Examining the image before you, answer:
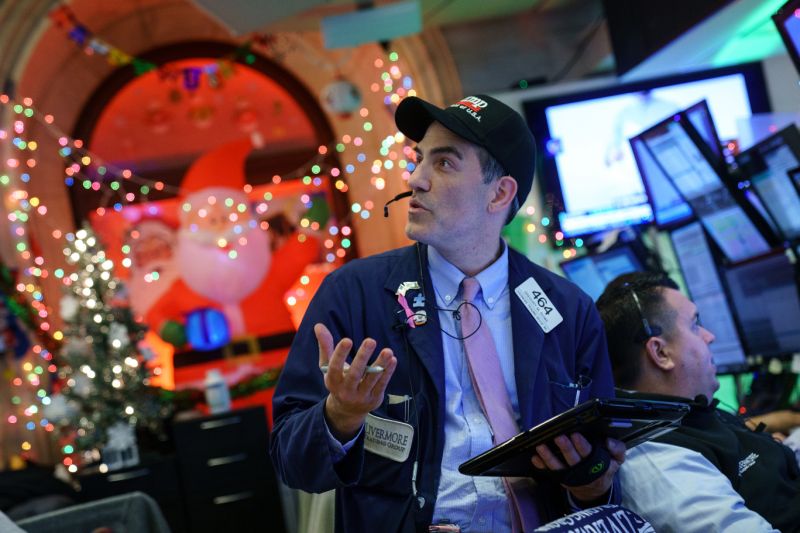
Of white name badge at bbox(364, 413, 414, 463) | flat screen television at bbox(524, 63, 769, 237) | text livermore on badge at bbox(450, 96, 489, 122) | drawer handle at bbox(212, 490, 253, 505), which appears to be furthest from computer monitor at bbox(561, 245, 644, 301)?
drawer handle at bbox(212, 490, 253, 505)

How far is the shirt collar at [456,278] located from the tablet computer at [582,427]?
386mm

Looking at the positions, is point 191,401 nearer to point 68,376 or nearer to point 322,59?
point 68,376

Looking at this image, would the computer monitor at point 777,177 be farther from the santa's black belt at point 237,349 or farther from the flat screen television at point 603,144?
the santa's black belt at point 237,349

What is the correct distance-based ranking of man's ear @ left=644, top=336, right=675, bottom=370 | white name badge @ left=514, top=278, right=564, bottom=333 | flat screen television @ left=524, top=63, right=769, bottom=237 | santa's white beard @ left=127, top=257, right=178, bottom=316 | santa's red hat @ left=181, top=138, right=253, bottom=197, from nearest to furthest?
white name badge @ left=514, top=278, right=564, bottom=333
man's ear @ left=644, top=336, right=675, bottom=370
flat screen television @ left=524, top=63, right=769, bottom=237
santa's white beard @ left=127, top=257, right=178, bottom=316
santa's red hat @ left=181, top=138, right=253, bottom=197

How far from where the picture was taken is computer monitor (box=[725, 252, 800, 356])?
11.7 ft

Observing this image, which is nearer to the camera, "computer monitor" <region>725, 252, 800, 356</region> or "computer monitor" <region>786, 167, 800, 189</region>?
"computer monitor" <region>786, 167, 800, 189</region>

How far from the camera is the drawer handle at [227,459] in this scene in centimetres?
602

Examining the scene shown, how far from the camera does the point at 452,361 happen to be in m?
2.06

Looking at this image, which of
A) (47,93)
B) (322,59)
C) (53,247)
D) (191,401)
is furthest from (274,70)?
(191,401)

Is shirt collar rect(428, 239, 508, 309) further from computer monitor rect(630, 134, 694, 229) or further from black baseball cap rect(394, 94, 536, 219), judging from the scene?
computer monitor rect(630, 134, 694, 229)

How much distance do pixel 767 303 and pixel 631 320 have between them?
128cm

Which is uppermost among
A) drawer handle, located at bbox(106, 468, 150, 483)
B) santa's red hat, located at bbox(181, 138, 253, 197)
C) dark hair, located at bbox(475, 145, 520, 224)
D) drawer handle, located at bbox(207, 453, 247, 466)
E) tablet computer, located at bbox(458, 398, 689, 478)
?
santa's red hat, located at bbox(181, 138, 253, 197)

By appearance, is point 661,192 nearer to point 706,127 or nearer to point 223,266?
point 706,127

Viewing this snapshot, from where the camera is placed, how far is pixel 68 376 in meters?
5.89
